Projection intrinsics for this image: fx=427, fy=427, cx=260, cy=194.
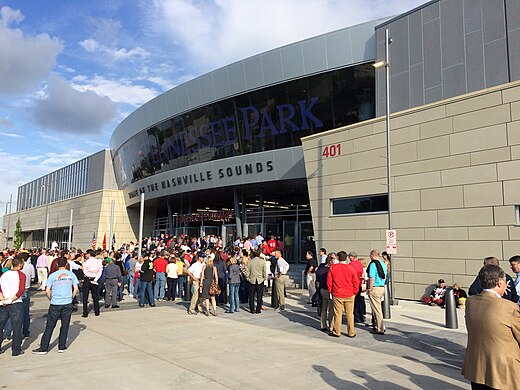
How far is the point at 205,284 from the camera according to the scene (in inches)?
491

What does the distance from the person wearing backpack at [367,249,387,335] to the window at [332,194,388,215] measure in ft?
22.2

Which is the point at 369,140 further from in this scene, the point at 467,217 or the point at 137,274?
the point at 137,274

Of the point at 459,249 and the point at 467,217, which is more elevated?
the point at 467,217

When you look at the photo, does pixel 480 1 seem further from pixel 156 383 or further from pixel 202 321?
pixel 156 383

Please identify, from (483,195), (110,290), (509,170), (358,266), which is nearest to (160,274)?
(110,290)

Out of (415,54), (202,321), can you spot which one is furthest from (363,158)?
(202,321)

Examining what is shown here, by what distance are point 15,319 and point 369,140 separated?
44.5ft

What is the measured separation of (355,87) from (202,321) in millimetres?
13527

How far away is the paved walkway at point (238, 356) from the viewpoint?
620cm

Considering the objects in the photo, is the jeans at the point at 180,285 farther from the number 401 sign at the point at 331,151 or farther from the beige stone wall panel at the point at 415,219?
the beige stone wall panel at the point at 415,219

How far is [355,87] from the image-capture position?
66.2ft

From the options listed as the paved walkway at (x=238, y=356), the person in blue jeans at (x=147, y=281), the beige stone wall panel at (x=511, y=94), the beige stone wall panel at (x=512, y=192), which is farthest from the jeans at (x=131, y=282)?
the beige stone wall panel at (x=511, y=94)

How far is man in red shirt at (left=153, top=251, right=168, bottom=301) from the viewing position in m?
15.5

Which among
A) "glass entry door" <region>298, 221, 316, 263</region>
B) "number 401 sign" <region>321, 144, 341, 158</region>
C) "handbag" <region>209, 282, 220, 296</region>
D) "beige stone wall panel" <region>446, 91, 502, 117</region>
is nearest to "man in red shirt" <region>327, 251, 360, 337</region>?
"handbag" <region>209, 282, 220, 296</region>
